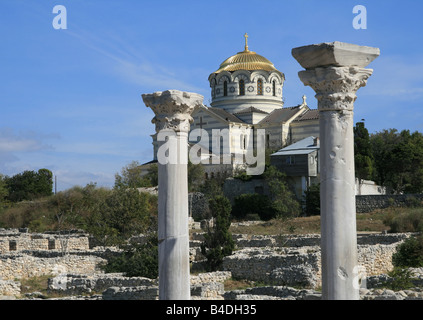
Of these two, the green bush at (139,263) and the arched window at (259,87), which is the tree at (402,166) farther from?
the green bush at (139,263)

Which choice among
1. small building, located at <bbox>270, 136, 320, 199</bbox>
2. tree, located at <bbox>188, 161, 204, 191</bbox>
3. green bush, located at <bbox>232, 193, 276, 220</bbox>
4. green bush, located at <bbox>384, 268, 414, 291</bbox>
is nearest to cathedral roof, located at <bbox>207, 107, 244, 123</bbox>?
tree, located at <bbox>188, 161, 204, 191</bbox>

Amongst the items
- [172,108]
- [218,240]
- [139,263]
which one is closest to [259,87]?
[218,240]

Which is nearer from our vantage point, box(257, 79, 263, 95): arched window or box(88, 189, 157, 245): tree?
box(88, 189, 157, 245): tree

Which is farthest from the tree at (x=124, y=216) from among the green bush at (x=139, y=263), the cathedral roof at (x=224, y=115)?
the cathedral roof at (x=224, y=115)

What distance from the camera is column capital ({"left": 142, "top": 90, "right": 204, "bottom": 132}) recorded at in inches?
377

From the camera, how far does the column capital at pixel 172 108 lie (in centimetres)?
959

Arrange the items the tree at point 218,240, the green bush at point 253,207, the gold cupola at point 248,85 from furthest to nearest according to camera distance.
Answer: the gold cupola at point 248,85 < the green bush at point 253,207 < the tree at point 218,240

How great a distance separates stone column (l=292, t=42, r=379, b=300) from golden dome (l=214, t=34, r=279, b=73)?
49.8m

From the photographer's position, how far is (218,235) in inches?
819

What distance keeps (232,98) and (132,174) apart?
45.0 feet

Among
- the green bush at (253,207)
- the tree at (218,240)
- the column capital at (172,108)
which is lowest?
the tree at (218,240)

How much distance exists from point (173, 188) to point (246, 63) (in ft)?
165

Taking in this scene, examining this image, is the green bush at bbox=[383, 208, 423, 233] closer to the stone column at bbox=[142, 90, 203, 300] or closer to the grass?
the grass

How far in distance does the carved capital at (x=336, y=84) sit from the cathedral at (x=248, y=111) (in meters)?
42.7
